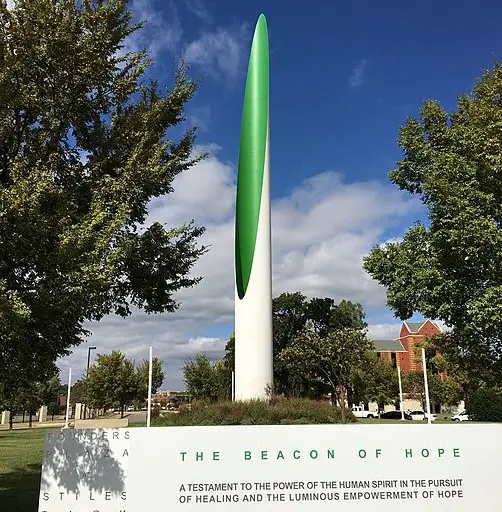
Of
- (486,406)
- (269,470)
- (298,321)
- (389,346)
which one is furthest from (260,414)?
(389,346)

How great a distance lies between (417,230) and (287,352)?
25.6 m

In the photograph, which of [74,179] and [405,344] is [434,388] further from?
[74,179]

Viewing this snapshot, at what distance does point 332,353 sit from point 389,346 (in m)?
50.8

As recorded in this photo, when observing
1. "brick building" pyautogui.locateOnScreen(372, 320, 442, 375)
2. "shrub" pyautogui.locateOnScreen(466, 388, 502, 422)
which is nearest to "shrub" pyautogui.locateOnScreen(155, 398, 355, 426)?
"shrub" pyautogui.locateOnScreen(466, 388, 502, 422)

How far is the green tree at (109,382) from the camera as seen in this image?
1681 inches

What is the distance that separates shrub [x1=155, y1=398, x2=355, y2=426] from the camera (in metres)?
12.7

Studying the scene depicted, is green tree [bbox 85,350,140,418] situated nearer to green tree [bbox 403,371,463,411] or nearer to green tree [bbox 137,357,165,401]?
green tree [bbox 137,357,165,401]

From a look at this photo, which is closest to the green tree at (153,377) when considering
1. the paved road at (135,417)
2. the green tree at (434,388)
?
the paved road at (135,417)

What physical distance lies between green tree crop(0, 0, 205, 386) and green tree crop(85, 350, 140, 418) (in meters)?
32.9

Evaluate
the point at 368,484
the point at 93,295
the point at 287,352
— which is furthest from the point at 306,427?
the point at 287,352

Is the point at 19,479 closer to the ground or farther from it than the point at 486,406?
closer to the ground

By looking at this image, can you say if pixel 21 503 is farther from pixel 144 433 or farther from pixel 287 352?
pixel 287 352

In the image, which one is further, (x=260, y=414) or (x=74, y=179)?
(x=260, y=414)

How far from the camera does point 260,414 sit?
41.9 ft
